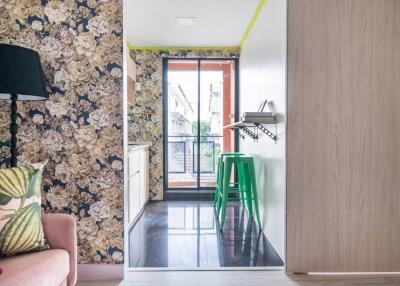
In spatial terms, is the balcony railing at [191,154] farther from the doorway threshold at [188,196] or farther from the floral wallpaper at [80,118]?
the floral wallpaper at [80,118]

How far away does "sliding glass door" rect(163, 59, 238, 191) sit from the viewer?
16.3ft

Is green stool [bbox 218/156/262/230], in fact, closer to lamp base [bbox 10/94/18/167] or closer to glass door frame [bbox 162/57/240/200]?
glass door frame [bbox 162/57/240/200]

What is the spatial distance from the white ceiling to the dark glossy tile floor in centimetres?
237

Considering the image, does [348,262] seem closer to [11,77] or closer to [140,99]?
[11,77]

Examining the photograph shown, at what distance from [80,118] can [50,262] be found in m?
1.04

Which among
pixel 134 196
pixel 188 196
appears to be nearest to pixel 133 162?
pixel 134 196

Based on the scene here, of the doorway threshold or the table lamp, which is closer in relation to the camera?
the table lamp

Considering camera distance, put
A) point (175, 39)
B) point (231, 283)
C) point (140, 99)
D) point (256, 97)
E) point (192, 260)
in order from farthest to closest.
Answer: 1. point (140, 99)
2. point (175, 39)
3. point (256, 97)
4. point (192, 260)
5. point (231, 283)

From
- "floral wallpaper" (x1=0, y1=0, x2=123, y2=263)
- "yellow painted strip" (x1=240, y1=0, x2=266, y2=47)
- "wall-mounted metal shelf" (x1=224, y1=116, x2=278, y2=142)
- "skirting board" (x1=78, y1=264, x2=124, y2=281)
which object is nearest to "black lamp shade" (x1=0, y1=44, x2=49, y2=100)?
"floral wallpaper" (x1=0, y1=0, x2=123, y2=263)

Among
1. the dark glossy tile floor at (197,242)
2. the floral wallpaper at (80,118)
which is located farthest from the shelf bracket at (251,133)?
the floral wallpaper at (80,118)

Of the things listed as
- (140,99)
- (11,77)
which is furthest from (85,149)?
(140,99)

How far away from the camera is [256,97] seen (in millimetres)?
3559

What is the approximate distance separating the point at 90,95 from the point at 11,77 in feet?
1.87

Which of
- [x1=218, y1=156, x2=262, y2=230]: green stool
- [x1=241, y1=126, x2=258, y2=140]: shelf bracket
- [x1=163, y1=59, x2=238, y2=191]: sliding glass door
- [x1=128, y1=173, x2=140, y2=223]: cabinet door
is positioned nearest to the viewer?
[x1=218, y1=156, x2=262, y2=230]: green stool
